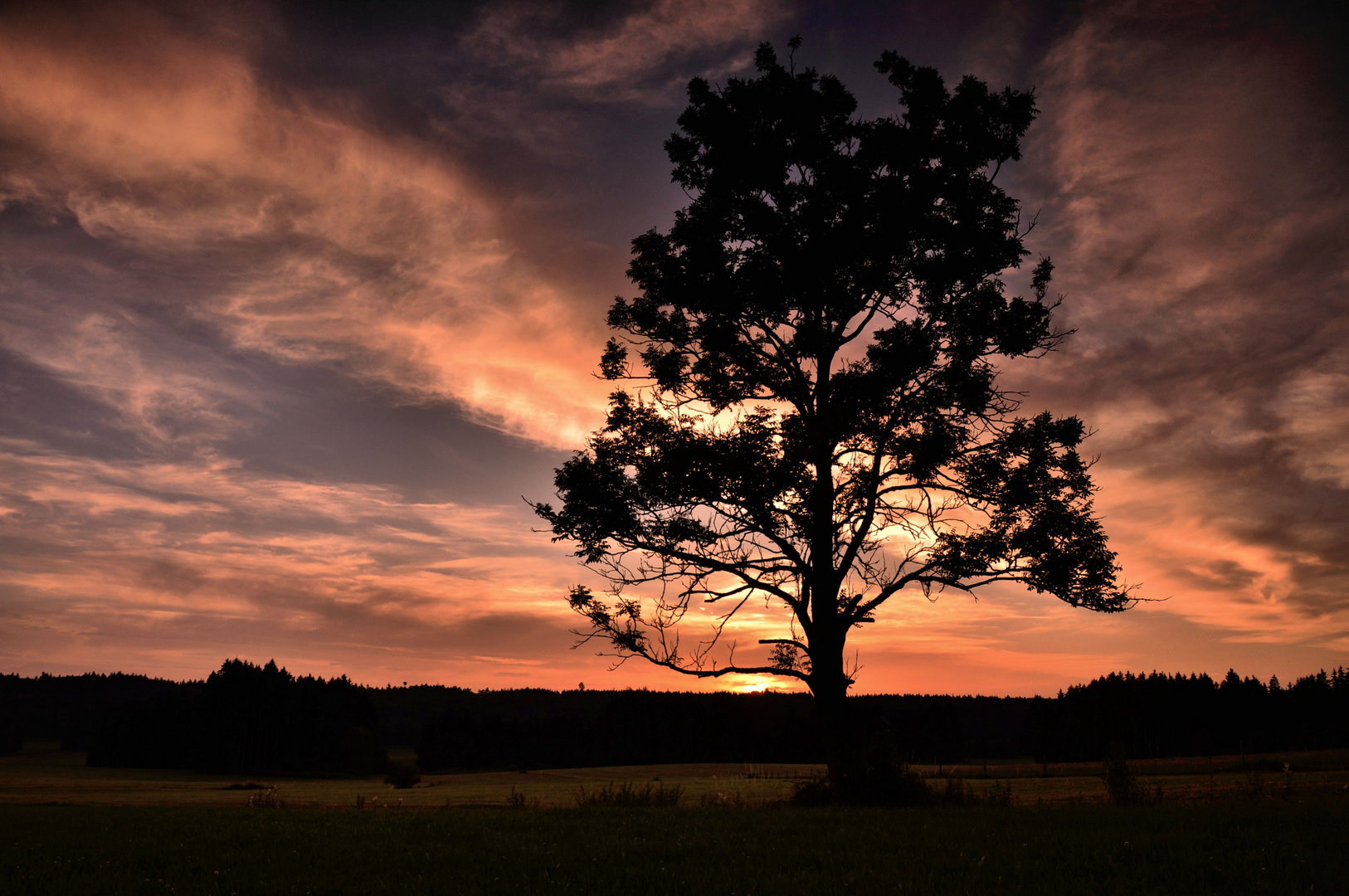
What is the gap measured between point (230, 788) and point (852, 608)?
7037 centimetres

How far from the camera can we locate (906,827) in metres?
10.4

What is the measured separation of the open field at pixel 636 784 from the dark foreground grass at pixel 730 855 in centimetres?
780

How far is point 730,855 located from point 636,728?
407 feet

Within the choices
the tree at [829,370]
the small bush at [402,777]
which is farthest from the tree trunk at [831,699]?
the small bush at [402,777]

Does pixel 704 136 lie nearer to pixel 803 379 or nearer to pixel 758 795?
pixel 803 379

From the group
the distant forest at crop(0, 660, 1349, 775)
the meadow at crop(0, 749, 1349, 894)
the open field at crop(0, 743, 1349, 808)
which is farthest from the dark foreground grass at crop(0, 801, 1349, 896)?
the distant forest at crop(0, 660, 1349, 775)

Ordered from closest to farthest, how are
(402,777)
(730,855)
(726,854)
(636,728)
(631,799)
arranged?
(730,855) → (726,854) → (631,799) → (402,777) → (636,728)

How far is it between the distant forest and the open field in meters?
9.77

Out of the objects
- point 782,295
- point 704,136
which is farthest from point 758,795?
point 704,136

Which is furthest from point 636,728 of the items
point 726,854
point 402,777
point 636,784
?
point 726,854

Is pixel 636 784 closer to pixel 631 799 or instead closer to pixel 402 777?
pixel 631 799

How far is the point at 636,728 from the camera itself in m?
125

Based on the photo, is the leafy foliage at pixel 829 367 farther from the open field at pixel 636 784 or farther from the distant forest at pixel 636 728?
the distant forest at pixel 636 728

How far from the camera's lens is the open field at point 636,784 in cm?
2731
